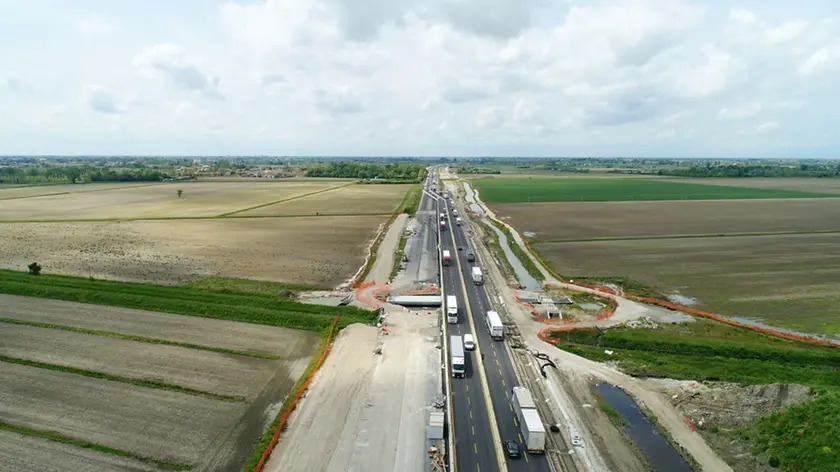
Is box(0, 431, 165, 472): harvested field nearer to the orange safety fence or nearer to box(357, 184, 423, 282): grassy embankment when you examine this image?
the orange safety fence

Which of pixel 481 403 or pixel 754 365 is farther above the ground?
pixel 754 365

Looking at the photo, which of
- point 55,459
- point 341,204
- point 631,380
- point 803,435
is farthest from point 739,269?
point 341,204

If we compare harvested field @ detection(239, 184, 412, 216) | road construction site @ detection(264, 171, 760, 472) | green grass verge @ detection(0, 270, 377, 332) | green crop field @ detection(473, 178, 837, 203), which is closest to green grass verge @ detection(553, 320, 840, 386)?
road construction site @ detection(264, 171, 760, 472)

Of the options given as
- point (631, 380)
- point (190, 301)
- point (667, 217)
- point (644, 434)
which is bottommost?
point (644, 434)

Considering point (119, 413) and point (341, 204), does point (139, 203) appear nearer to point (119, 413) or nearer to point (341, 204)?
point (341, 204)

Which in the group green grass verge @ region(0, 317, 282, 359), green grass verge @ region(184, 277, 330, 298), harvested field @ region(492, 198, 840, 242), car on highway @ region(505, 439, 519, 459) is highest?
harvested field @ region(492, 198, 840, 242)

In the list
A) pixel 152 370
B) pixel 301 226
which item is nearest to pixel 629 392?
pixel 152 370
